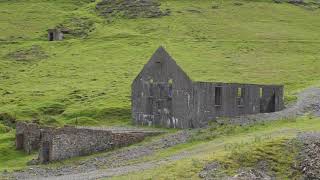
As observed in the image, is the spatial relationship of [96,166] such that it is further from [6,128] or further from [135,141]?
[6,128]

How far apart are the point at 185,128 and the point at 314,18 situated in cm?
9801

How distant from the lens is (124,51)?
422 feet

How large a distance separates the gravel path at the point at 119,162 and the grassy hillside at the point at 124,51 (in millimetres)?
16825

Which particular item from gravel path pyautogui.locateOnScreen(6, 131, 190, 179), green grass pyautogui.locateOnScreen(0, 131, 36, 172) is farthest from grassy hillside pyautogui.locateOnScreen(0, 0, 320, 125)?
gravel path pyautogui.locateOnScreen(6, 131, 190, 179)

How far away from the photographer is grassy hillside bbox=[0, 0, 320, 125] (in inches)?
3728

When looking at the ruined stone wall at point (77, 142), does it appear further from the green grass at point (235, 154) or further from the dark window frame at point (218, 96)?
the dark window frame at point (218, 96)

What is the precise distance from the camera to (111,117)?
269 ft

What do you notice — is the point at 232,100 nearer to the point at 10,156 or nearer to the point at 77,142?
the point at 77,142

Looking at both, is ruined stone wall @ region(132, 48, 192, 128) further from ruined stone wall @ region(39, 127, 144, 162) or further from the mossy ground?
ruined stone wall @ region(39, 127, 144, 162)

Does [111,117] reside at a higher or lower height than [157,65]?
lower

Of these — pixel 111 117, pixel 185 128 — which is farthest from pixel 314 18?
pixel 185 128

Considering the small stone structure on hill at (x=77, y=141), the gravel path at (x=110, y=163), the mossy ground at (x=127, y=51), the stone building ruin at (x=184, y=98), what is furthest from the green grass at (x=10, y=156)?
the stone building ruin at (x=184, y=98)

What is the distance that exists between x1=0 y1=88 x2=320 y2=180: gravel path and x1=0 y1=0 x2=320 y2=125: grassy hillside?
1683cm

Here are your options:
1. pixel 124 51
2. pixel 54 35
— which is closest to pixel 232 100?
pixel 124 51
